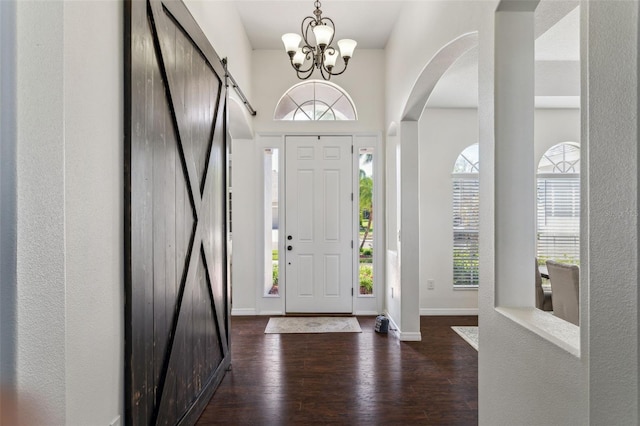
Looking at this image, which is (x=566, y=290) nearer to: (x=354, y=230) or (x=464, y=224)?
(x=464, y=224)

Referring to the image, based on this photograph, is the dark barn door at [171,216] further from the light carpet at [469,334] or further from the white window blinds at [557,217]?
the white window blinds at [557,217]

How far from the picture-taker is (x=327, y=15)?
405cm

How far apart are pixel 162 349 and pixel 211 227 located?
40.4 inches

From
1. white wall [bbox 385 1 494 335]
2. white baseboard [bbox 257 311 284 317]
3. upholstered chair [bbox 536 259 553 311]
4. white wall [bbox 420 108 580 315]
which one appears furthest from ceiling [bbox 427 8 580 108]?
white baseboard [bbox 257 311 284 317]

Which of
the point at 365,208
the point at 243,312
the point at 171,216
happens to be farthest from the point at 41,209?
the point at 365,208

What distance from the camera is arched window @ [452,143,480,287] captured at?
5.12 meters

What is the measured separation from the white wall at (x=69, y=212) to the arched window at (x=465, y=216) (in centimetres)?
448

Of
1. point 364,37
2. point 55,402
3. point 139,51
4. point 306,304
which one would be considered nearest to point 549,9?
point 139,51

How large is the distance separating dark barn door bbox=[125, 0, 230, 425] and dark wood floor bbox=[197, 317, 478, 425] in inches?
13.8

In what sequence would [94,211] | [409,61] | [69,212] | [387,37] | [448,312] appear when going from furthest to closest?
[448,312]
[387,37]
[409,61]
[94,211]
[69,212]

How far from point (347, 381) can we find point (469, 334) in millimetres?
1903

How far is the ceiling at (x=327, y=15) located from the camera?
12.5ft

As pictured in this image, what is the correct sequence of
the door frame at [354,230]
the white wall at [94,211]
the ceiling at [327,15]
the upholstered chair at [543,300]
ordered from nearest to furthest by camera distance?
1. the white wall at [94,211]
2. the upholstered chair at [543,300]
3. the ceiling at [327,15]
4. the door frame at [354,230]

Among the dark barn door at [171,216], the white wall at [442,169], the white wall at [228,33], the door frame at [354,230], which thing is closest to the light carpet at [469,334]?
the white wall at [442,169]
